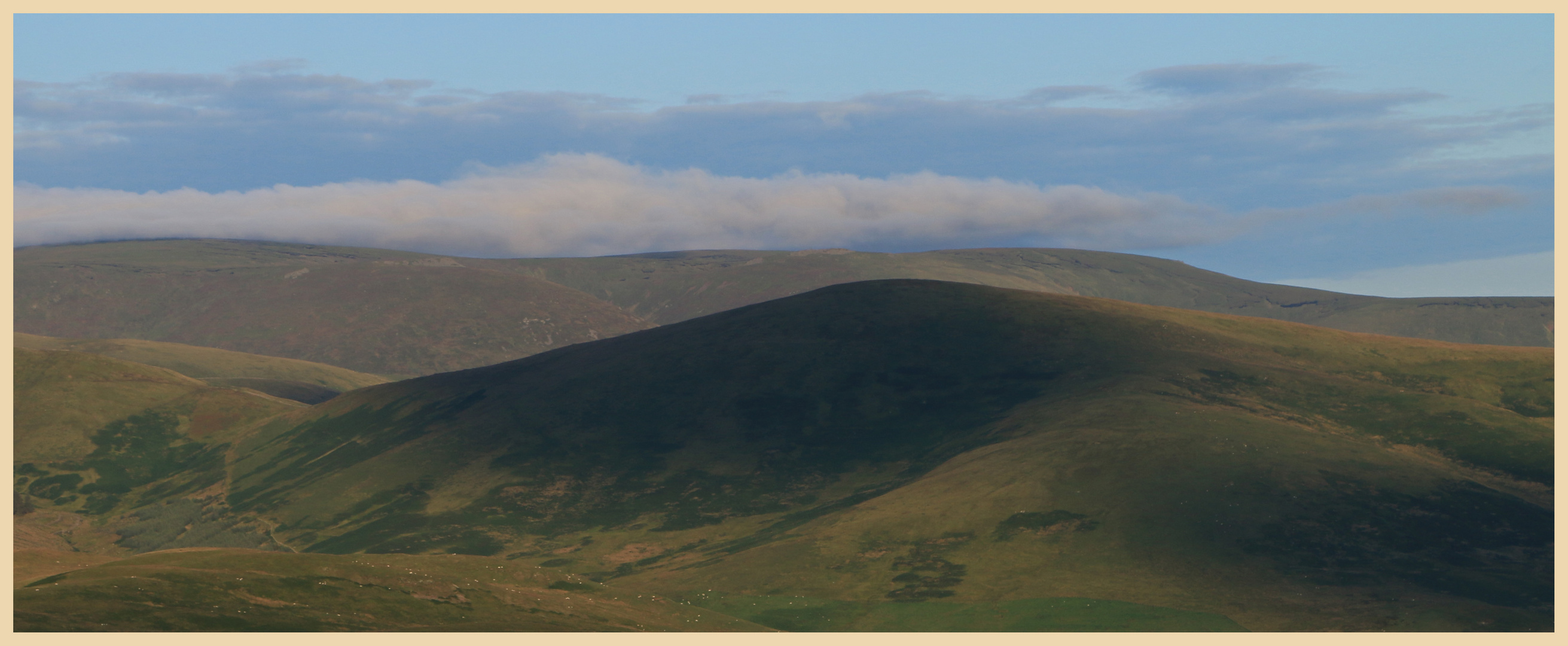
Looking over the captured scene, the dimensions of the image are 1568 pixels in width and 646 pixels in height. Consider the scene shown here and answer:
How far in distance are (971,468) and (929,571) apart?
26.1 meters

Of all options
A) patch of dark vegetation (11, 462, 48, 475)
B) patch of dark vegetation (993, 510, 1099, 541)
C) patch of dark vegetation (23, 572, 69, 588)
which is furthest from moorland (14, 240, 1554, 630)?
patch of dark vegetation (23, 572, 69, 588)

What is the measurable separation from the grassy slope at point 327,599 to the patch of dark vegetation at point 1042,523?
2814cm

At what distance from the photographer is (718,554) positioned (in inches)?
4269

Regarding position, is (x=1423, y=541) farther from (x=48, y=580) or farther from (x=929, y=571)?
(x=48, y=580)

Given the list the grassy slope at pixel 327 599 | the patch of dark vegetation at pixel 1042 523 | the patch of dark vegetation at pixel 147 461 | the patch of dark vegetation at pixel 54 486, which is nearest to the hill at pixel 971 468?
the patch of dark vegetation at pixel 1042 523

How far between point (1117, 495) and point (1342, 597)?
23.0 metres

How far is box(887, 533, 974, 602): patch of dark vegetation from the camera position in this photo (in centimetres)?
8438

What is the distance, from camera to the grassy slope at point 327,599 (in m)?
53.3

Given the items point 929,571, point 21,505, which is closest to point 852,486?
point 929,571

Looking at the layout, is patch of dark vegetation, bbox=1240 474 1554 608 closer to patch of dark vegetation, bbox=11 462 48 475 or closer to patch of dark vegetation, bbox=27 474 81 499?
patch of dark vegetation, bbox=27 474 81 499

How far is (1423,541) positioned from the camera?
295ft

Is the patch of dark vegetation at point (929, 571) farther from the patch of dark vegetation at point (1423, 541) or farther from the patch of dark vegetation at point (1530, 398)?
the patch of dark vegetation at point (1530, 398)

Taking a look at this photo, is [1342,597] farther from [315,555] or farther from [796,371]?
[796,371]

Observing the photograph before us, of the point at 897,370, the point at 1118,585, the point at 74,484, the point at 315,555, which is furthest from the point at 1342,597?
the point at 74,484
